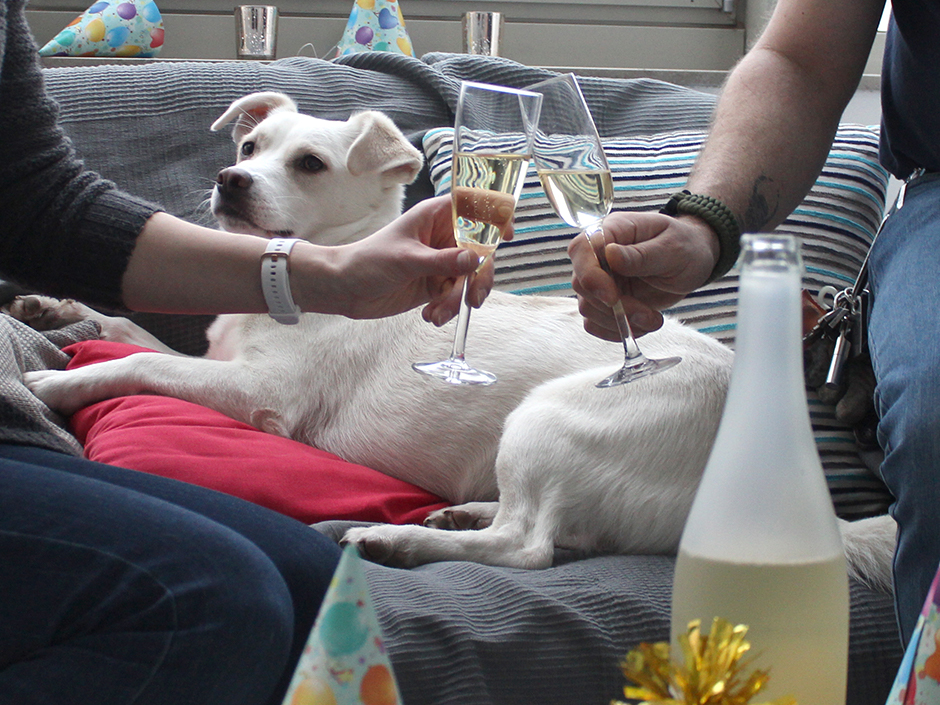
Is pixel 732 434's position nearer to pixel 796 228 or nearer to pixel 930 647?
pixel 930 647

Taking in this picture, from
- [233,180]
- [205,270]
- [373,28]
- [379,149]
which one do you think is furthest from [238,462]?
[373,28]

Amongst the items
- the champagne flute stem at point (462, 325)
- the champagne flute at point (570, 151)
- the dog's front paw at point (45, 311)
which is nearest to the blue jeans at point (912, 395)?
the champagne flute at point (570, 151)

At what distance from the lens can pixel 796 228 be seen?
1828 millimetres

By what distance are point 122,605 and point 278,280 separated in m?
0.46

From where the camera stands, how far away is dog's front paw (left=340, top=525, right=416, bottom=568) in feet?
4.19

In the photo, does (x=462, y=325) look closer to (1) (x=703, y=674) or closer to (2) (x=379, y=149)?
(1) (x=703, y=674)

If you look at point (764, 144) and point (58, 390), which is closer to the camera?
point (764, 144)

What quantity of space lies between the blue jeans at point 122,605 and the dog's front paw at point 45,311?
1.14 m

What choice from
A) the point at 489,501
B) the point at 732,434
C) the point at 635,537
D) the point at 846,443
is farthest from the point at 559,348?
the point at 732,434

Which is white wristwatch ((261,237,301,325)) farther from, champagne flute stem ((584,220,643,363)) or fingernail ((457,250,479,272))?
champagne flute stem ((584,220,643,363))

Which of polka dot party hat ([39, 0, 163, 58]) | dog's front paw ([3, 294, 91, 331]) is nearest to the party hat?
dog's front paw ([3, 294, 91, 331])

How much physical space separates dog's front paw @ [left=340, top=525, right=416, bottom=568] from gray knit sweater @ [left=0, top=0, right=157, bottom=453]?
40 centimetres

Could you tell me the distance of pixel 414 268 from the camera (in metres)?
1.03

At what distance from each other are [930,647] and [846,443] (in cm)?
122
